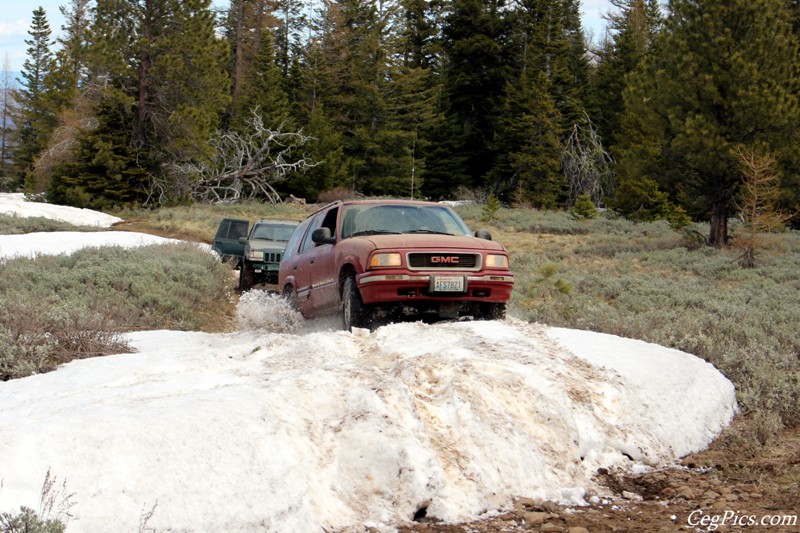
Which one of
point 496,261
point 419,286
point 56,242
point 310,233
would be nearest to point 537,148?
point 56,242

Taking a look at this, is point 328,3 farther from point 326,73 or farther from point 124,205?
point 124,205

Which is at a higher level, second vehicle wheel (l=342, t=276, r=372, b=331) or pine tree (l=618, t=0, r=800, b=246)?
pine tree (l=618, t=0, r=800, b=246)

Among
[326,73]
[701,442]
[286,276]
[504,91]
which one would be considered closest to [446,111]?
[504,91]

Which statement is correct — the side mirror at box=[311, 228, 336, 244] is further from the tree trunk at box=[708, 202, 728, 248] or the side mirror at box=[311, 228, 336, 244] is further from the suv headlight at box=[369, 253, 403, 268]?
the tree trunk at box=[708, 202, 728, 248]

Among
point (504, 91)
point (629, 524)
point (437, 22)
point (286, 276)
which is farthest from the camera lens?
point (437, 22)

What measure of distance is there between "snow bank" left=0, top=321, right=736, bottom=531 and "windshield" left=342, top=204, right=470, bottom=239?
8.86 ft

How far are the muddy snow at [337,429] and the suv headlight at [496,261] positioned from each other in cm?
178

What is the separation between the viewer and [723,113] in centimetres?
2441

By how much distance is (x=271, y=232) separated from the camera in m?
17.4

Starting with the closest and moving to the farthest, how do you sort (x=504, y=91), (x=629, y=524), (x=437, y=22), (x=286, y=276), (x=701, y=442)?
1. (x=629, y=524)
2. (x=701, y=442)
3. (x=286, y=276)
4. (x=504, y=91)
5. (x=437, y=22)

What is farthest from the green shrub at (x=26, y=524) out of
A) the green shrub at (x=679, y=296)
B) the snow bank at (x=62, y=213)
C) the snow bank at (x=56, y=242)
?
the snow bank at (x=62, y=213)

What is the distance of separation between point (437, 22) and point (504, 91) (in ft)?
29.8

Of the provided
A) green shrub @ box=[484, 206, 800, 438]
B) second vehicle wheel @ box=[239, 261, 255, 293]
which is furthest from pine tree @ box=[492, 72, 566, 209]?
second vehicle wheel @ box=[239, 261, 255, 293]

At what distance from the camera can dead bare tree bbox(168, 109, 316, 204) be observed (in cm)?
3953
